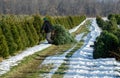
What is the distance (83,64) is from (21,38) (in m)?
8.30

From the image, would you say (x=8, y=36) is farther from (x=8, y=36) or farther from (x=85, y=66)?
(x=85, y=66)

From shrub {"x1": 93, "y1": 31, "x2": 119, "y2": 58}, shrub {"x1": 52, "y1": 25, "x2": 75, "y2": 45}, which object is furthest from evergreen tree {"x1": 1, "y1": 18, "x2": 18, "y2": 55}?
shrub {"x1": 52, "y1": 25, "x2": 75, "y2": 45}

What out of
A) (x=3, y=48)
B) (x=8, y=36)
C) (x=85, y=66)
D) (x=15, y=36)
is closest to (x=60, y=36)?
(x=15, y=36)

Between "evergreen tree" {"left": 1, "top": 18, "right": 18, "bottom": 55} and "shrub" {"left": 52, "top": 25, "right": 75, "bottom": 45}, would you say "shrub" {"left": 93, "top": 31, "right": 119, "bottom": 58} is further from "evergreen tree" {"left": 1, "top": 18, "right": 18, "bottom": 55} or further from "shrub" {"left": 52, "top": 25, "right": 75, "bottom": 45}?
"shrub" {"left": 52, "top": 25, "right": 75, "bottom": 45}

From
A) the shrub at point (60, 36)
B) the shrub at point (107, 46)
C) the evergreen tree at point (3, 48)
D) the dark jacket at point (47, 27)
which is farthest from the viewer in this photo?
the shrub at point (60, 36)

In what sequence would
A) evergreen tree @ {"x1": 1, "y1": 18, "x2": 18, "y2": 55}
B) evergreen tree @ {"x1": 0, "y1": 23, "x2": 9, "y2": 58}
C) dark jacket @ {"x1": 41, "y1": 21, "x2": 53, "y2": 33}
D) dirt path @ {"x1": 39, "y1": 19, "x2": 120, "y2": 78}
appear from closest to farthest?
dirt path @ {"x1": 39, "y1": 19, "x2": 120, "y2": 78}
evergreen tree @ {"x1": 0, "y1": 23, "x2": 9, "y2": 58}
evergreen tree @ {"x1": 1, "y1": 18, "x2": 18, "y2": 55}
dark jacket @ {"x1": 41, "y1": 21, "x2": 53, "y2": 33}

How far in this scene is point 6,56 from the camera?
65.4 feet

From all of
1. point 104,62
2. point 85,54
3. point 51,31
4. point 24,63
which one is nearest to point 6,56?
point 24,63

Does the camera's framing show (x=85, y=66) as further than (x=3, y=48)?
No

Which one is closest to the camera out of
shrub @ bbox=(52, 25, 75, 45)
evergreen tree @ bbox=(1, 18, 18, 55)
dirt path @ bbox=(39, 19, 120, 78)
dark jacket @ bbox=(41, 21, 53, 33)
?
dirt path @ bbox=(39, 19, 120, 78)

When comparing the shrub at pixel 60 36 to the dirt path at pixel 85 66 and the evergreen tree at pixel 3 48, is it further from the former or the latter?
the evergreen tree at pixel 3 48

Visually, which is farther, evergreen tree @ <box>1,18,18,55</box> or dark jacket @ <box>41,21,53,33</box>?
dark jacket @ <box>41,21,53,33</box>

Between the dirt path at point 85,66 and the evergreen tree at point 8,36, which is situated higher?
the evergreen tree at point 8,36

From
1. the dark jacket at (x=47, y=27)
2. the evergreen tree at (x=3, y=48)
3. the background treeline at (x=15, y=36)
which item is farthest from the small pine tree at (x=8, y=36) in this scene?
the dark jacket at (x=47, y=27)
